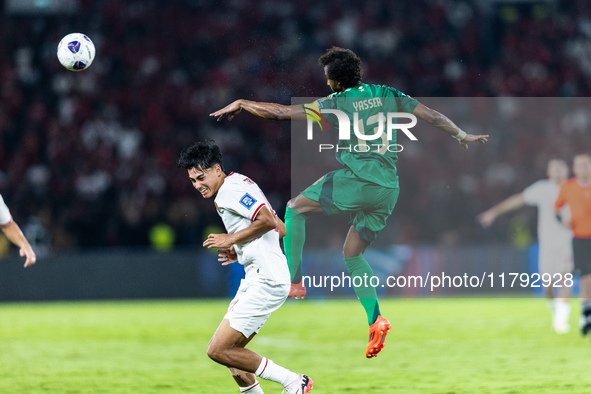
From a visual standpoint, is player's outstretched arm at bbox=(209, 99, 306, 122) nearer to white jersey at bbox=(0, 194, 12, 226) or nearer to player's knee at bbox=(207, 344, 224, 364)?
player's knee at bbox=(207, 344, 224, 364)

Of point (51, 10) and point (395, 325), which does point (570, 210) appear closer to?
point (395, 325)

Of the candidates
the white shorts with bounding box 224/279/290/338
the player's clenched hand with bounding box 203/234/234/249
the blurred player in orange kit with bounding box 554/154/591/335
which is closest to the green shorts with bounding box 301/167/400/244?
the white shorts with bounding box 224/279/290/338

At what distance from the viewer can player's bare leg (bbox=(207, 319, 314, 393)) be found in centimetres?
608

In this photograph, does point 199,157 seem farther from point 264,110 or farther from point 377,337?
point 377,337

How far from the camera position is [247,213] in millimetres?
5945

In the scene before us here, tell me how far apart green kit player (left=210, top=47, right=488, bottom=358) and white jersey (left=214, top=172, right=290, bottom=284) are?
75 centimetres

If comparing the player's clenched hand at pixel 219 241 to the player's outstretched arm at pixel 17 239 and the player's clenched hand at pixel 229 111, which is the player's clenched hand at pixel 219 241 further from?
the player's outstretched arm at pixel 17 239

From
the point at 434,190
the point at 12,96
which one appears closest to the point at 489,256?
the point at 434,190

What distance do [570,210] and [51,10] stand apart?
16095 millimetres

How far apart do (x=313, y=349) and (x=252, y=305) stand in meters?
5.51

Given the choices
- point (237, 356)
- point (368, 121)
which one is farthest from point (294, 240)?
point (237, 356)

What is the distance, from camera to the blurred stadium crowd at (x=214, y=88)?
18.3 m

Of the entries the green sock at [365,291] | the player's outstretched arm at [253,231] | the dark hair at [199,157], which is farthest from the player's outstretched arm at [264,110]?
the green sock at [365,291]

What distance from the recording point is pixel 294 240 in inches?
280
